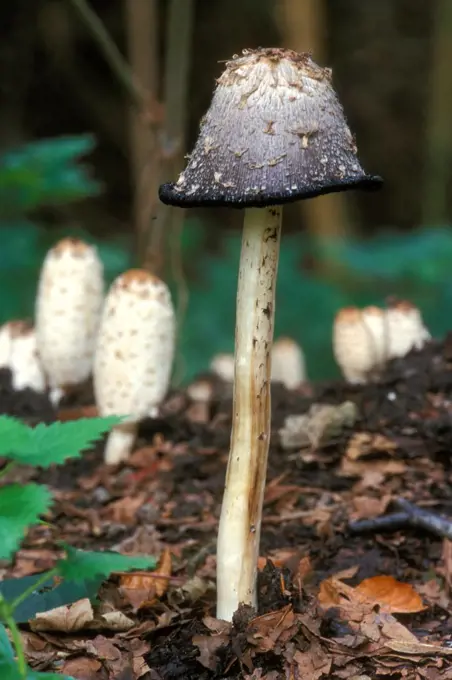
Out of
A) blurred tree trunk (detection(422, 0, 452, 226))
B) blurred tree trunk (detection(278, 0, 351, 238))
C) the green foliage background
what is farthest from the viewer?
blurred tree trunk (detection(422, 0, 452, 226))

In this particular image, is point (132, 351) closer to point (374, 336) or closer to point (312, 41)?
point (374, 336)

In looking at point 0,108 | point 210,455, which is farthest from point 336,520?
point 0,108

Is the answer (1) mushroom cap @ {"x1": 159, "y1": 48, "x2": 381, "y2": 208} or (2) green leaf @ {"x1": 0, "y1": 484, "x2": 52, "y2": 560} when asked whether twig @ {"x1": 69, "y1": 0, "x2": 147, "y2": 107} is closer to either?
(1) mushroom cap @ {"x1": 159, "y1": 48, "x2": 381, "y2": 208}

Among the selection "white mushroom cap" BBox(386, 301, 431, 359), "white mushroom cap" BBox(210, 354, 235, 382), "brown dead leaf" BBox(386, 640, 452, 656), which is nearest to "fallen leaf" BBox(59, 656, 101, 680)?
"brown dead leaf" BBox(386, 640, 452, 656)

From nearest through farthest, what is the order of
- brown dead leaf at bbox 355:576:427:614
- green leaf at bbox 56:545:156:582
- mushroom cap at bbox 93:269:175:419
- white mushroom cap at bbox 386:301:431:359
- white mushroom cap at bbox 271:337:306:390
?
green leaf at bbox 56:545:156:582 < brown dead leaf at bbox 355:576:427:614 < mushroom cap at bbox 93:269:175:419 < white mushroom cap at bbox 386:301:431:359 < white mushroom cap at bbox 271:337:306:390

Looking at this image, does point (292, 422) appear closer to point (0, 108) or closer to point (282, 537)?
point (282, 537)

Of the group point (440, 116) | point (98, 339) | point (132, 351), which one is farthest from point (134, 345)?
point (440, 116)

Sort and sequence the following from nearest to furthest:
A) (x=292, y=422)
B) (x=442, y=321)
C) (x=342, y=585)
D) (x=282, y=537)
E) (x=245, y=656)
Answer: (x=245, y=656) < (x=342, y=585) < (x=282, y=537) < (x=292, y=422) < (x=442, y=321)

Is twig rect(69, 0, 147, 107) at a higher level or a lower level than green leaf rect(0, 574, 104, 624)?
higher
